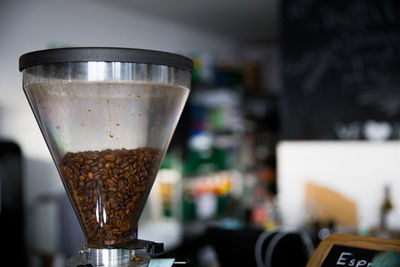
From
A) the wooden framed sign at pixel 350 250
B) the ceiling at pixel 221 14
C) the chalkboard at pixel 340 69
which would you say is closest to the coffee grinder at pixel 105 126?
the wooden framed sign at pixel 350 250

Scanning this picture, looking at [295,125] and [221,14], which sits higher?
[221,14]

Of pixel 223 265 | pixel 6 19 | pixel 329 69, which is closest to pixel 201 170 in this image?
pixel 329 69

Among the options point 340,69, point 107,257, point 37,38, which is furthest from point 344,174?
point 37,38

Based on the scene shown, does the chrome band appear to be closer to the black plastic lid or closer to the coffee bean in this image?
the coffee bean

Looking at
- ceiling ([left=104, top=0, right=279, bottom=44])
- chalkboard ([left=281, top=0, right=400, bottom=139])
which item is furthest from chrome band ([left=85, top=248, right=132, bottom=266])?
ceiling ([left=104, top=0, right=279, bottom=44])

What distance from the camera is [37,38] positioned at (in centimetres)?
340

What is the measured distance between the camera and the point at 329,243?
1010 mm

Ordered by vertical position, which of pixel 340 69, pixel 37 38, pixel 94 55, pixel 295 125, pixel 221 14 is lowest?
pixel 295 125

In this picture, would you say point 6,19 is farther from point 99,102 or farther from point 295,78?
point 99,102

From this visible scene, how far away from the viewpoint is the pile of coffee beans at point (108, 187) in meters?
0.93

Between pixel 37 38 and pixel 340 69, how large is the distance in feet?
7.49

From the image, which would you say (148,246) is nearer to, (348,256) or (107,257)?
(107,257)

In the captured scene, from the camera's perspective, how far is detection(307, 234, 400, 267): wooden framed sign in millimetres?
938

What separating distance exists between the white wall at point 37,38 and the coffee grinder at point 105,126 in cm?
232
